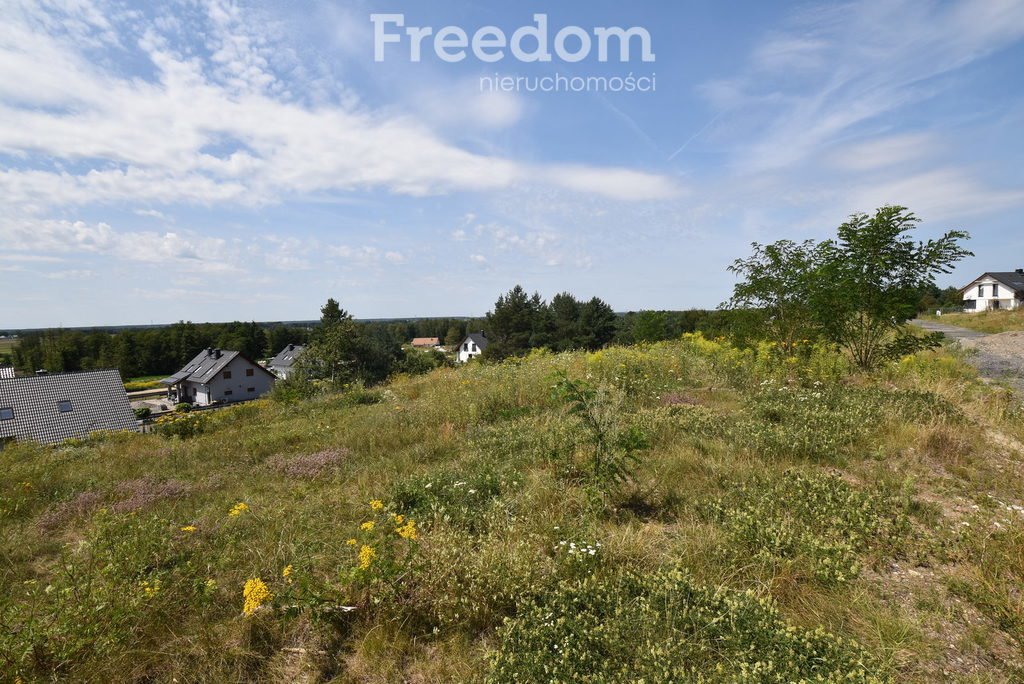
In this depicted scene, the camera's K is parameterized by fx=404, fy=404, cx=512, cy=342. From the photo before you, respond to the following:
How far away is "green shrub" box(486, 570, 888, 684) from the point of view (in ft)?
5.65

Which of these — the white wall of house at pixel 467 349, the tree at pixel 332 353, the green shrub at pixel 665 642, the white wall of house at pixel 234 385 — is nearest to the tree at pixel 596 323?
the tree at pixel 332 353

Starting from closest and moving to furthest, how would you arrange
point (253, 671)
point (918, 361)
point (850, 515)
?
point (253, 671) → point (850, 515) → point (918, 361)

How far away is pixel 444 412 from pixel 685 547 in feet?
15.1

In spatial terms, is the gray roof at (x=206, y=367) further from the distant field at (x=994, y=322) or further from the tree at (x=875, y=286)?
the distant field at (x=994, y=322)

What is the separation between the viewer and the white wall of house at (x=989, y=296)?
39.8 m

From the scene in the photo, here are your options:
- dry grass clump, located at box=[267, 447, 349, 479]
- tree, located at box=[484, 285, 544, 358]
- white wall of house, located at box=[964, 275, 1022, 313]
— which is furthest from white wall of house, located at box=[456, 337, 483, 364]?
dry grass clump, located at box=[267, 447, 349, 479]

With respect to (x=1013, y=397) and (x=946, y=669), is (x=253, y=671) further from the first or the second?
(x=1013, y=397)

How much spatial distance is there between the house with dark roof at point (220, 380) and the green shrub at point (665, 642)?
4388 cm

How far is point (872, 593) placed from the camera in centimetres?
227

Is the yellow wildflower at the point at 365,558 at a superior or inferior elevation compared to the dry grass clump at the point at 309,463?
superior

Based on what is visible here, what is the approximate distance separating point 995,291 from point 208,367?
81.2 m

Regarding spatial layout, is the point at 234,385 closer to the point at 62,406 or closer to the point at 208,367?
the point at 208,367

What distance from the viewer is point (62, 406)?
20.2 metres

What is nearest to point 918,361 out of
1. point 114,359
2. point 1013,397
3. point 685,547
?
point 1013,397
